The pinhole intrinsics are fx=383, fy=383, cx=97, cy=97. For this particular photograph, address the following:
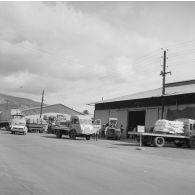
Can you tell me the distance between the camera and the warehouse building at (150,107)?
1679 inches

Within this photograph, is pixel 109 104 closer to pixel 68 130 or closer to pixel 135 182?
pixel 68 130

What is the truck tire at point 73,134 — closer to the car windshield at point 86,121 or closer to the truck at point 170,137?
the car windshield at point 86,121

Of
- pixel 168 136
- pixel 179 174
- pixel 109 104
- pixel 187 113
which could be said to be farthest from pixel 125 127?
pixel 179 174

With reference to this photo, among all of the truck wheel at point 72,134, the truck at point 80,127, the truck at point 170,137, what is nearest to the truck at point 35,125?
the truck at point 80,127

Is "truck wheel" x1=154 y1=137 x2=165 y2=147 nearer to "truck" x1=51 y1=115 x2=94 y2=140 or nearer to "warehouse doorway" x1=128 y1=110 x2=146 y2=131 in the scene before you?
"truck" x1=51 y1=115 x2=94 y2=140

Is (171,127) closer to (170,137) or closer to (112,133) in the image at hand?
(170,137)

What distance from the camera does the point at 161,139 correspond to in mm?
31625

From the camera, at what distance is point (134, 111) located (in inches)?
2110

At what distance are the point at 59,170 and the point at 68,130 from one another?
1107 inches

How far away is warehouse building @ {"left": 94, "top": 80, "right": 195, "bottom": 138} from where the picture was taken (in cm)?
4266

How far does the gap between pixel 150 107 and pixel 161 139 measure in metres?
17.1

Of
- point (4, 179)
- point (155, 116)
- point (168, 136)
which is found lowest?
point (4, 179)

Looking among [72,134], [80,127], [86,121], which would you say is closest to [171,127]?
[86,121]

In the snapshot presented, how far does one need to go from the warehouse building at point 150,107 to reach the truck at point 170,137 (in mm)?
5971
